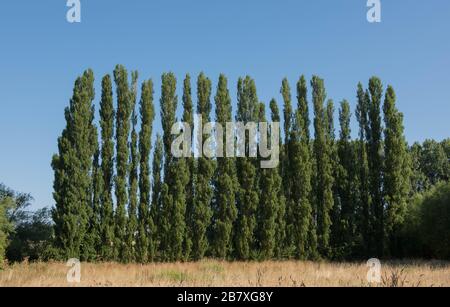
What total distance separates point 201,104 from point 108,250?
1165cm

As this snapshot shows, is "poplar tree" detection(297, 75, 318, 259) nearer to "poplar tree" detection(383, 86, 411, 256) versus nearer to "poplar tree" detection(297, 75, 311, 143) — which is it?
"poplar tree" detection(297, 75, 311, 143)

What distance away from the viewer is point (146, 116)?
33062 millimetres

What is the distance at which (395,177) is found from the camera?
33406mm

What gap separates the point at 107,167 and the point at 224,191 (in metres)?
7.94


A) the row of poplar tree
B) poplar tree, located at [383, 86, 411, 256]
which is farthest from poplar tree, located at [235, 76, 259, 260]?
poplar tree, located at [383, 86, 411, 256]

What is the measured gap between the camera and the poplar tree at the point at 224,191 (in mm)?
31594

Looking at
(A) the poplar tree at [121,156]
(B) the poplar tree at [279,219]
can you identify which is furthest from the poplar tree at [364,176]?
(A) the poplar tree at [121,156]

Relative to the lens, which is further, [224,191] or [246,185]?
[246,185]

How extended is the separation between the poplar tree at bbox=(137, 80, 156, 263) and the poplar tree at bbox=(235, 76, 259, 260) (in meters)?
5.78

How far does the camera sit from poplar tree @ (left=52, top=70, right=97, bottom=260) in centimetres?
2884

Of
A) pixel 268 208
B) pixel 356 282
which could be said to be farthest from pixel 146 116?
pixel 356 282

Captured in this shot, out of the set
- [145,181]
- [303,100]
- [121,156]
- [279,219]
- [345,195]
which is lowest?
[279,219]

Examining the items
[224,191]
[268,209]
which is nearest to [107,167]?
[224,191]

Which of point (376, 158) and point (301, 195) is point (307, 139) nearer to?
point (301, 195)
